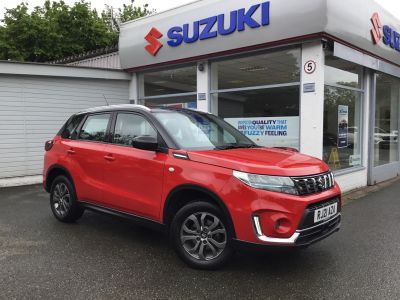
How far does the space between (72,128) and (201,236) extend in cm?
302

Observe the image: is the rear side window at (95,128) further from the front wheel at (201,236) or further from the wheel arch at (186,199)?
the front wheel at (201,236)

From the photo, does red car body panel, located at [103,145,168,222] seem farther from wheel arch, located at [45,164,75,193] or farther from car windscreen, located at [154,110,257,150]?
wheel arch, located at [45,164,75,193]

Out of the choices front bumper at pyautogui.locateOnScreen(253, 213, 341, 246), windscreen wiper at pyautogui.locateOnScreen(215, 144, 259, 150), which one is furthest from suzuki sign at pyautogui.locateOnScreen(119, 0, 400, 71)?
front bumper at pyautogui.locateOnScreen(253, 213, 341, 246)

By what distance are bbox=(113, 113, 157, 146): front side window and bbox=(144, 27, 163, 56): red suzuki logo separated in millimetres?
5634

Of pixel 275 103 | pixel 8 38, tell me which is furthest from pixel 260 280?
pixel 8 38

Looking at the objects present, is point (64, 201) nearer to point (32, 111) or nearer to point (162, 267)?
point (162, 267)

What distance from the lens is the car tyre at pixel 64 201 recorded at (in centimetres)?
590

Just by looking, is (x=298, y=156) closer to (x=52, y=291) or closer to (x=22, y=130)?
(x=52, y=291)

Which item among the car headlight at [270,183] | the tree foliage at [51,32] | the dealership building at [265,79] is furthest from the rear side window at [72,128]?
the tree foliage at [51,32]

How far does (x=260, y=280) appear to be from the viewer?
13.3ft

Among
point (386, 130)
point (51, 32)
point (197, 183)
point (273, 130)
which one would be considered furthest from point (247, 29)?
point (51, 32)

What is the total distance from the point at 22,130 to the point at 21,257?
631 cm

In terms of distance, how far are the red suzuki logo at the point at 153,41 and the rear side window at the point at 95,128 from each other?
202 inches

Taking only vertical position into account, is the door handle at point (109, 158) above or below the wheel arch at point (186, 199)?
above
